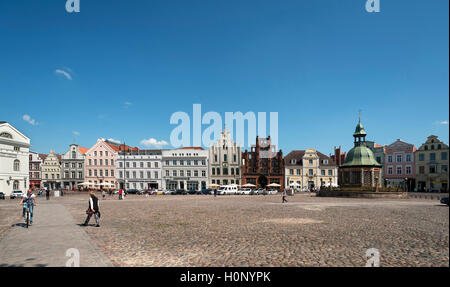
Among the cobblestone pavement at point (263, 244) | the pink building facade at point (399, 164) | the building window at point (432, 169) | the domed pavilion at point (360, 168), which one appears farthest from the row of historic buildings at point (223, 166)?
the cobblestone pavement at point (263, 244)

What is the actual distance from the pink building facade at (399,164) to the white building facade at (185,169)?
4732 centimetres

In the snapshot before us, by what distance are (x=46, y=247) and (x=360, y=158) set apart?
4781cm

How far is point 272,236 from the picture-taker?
38.6 feet

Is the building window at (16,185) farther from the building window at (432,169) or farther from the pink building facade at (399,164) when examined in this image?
the building window at (432,169)

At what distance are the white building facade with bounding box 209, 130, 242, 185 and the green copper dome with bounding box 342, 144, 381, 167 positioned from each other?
33.7 meters

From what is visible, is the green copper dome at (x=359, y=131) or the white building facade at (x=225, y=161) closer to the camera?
the green copper dome at (x=359, y=131)

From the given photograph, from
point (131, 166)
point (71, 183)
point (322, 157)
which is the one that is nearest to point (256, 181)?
point (322, 157)

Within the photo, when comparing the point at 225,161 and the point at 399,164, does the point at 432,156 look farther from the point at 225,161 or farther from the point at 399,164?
the point at 225,161

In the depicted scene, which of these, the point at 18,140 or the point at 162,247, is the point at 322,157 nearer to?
the point at 18,140

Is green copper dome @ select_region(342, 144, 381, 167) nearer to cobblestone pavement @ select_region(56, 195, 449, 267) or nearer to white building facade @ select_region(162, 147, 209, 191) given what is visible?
cobblestone pavement @ select_region(56, 195, 449, 267)

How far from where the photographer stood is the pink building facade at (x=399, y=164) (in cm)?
7412

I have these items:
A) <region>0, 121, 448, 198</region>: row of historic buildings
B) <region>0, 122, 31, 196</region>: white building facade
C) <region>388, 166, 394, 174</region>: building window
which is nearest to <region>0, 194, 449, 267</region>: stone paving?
<region>0, 122, 31, 196</region>: white building facade

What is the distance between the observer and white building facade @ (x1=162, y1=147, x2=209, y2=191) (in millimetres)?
79750
